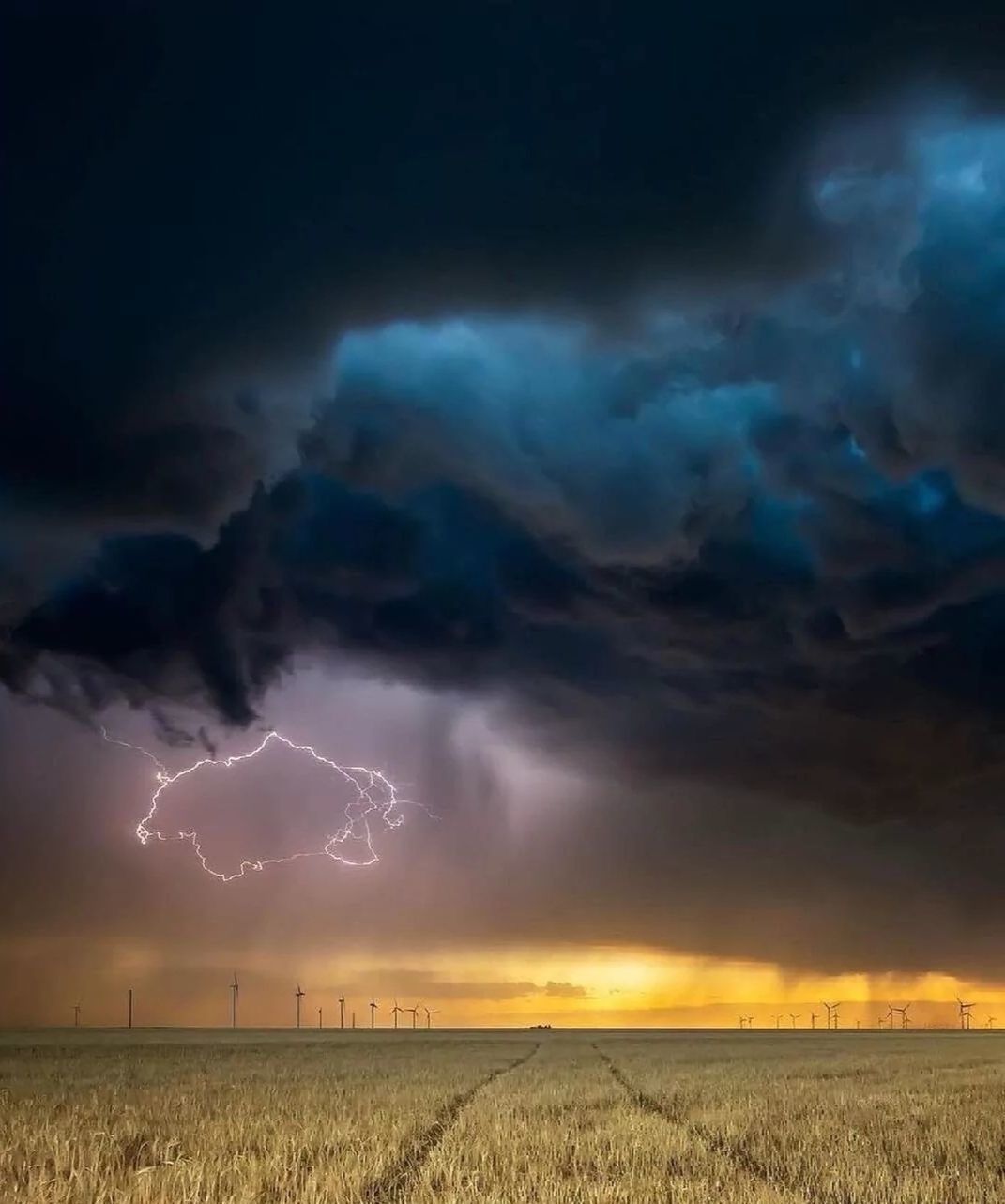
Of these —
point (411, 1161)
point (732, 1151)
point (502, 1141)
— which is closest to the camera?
point (411, 1161)

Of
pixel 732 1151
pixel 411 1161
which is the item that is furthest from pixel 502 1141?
pixel 732 1151

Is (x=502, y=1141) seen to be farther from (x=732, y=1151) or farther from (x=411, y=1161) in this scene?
(x=732, y=1151)

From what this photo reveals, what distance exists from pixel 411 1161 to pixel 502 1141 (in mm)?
2254

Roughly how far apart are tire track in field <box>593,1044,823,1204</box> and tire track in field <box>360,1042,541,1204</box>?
14.8 ft

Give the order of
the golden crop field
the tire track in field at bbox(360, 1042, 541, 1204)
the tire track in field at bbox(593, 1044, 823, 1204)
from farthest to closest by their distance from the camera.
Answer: the tire track in field at bbox(593, 1044, 823, 1204), the tire track in field at bbox(360, 1042, 541, 1204), the golden crop field

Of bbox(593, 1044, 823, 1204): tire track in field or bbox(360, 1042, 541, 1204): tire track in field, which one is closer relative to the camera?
bbox(360, 1042, 541, 1204): tire track in field

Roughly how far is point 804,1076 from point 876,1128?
22009 mm

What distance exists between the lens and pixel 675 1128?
2380cm

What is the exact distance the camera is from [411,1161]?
19297 millimetres

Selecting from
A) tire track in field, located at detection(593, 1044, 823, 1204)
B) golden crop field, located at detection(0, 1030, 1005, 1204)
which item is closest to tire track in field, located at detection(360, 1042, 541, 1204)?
golden crop field, located at detection(0, 1030, 1005, 1204)

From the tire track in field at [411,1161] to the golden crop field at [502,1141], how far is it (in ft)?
0.19

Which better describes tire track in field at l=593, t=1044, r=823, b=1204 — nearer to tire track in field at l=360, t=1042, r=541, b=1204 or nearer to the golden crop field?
the golden crop field

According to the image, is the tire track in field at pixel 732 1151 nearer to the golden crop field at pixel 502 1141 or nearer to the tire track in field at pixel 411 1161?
the golden crop field at pixel 502 1141

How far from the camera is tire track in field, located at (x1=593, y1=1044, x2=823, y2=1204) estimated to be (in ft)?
53.4
